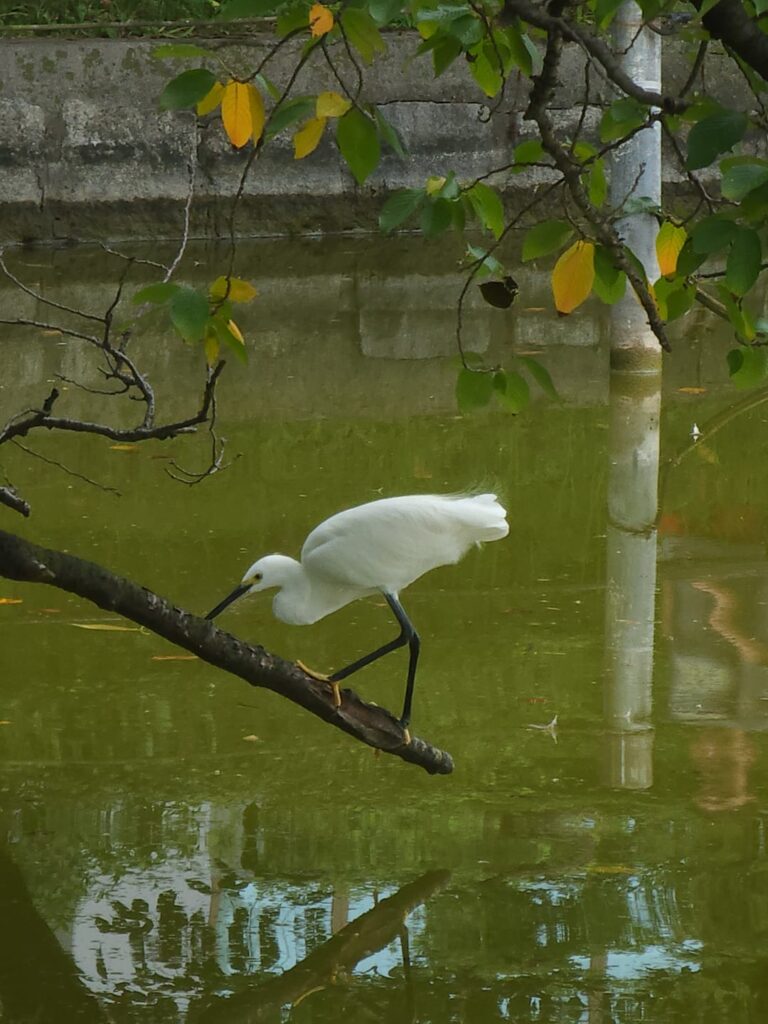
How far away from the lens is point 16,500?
2.88 metres

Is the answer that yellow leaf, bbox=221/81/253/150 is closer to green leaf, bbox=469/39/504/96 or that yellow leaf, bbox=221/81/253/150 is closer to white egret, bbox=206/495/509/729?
green leaf, bbox=469/39/504/96

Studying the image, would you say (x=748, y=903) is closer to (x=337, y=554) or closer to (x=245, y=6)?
(x=337, y=554)

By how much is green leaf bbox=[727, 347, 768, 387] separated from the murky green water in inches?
49.6

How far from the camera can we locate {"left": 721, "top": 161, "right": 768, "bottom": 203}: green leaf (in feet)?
4.99

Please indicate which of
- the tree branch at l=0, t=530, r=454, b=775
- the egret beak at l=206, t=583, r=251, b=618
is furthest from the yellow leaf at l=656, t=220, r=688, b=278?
the egret beak at l=206, t=583, r=251, b=618

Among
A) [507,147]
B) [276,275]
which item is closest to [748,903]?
[276,275]

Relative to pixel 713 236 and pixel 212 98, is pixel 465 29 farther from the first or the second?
pixel 713 236

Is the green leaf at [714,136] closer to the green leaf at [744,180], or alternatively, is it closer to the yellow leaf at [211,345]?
the green leaf at [744,180]

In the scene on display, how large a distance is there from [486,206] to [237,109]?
1.17ft

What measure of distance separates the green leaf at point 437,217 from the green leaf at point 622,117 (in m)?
0.21

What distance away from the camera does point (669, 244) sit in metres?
2.08

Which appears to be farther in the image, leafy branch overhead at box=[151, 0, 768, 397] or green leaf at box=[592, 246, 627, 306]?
green leaf at box=[592, 246, 627, 306]

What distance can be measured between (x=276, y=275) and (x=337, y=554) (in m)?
7.27

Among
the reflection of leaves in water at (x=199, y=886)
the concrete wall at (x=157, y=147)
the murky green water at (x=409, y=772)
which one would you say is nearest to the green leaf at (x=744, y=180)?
the murky green water at (x=409, y=772)
